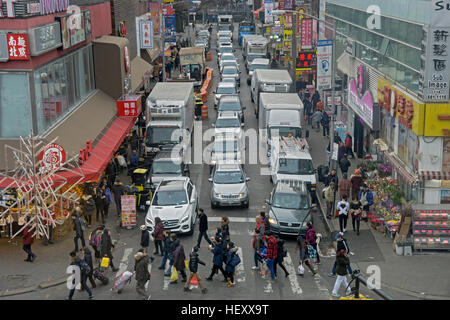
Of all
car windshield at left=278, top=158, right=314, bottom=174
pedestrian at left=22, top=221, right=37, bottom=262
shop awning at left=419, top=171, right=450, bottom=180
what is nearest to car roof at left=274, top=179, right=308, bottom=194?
car windshield at left=278, top=158, right=314, bottom=174

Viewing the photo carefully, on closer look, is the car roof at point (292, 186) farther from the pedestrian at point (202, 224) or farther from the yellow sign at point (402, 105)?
the yellow sign at point (402, 105)

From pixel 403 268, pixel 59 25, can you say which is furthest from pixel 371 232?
pixel 59 25

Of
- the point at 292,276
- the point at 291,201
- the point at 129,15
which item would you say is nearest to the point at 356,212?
the point at 291,201

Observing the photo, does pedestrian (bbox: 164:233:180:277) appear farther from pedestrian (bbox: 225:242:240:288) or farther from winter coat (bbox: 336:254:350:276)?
winter coat (bbox: 336:254:350:276)

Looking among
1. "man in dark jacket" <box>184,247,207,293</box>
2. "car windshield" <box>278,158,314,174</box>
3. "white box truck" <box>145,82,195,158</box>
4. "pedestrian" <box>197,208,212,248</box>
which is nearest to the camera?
"man in dark jacket" <box>184,247,207,293</box>

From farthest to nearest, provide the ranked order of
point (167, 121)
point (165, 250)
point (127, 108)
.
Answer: point (127, 108)
point (167, 121)
point (165, 250)

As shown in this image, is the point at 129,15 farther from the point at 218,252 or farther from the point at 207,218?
the point at 218,252
